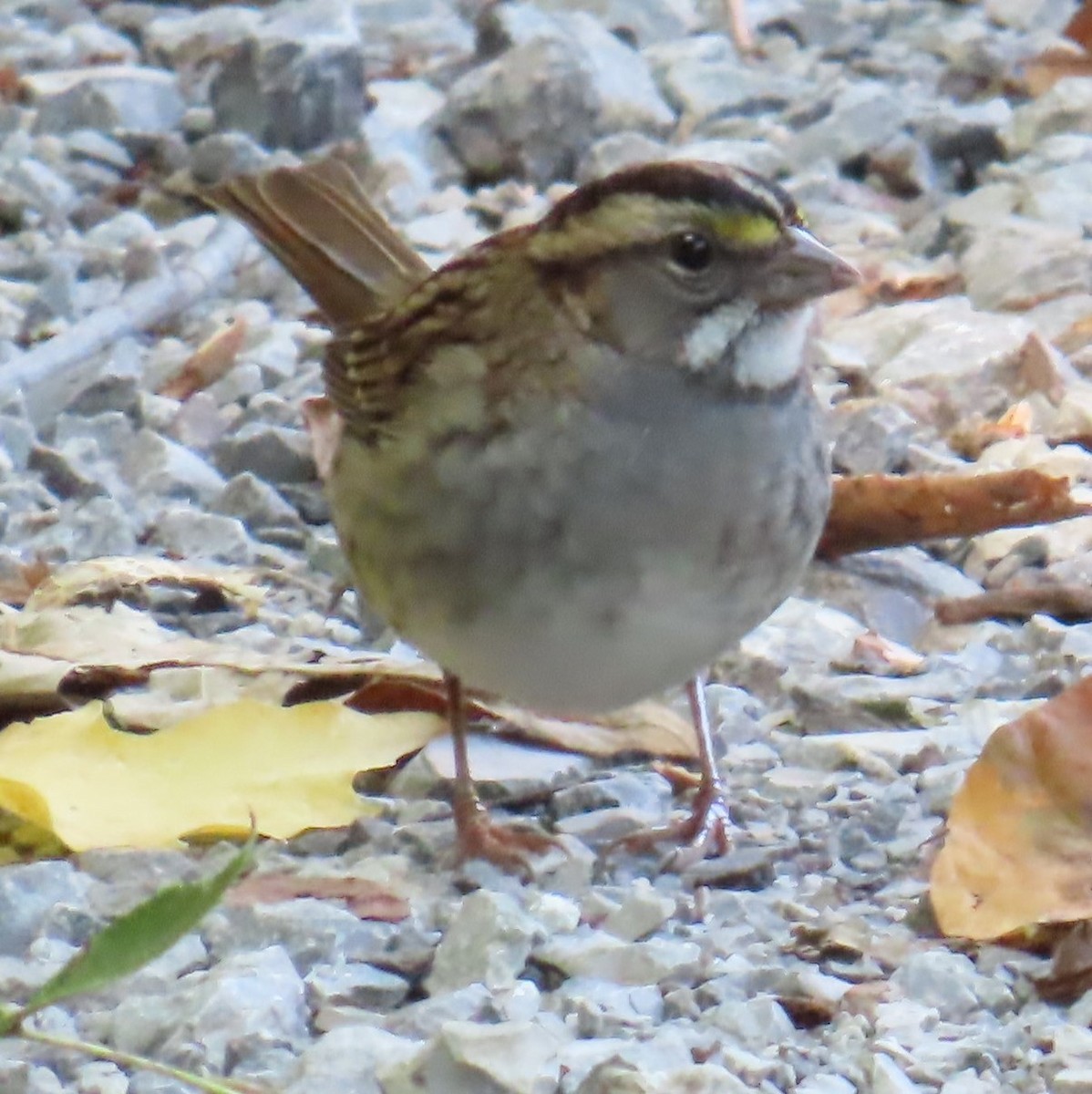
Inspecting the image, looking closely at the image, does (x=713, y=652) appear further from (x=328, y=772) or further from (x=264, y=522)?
(x=264, y=522)

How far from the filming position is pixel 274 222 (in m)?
3.32

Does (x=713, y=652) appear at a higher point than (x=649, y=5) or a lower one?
higher

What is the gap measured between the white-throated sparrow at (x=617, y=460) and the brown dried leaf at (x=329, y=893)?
0.15 m

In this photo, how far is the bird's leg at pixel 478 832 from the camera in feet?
7.99

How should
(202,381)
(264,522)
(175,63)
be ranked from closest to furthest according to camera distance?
(264,522)
(202,381)
(175,63)

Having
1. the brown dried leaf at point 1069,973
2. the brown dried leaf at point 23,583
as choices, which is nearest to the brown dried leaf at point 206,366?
the brown dried leaf at point 23,583

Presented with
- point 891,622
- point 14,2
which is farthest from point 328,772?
point 14,2

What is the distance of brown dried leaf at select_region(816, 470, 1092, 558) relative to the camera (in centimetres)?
313

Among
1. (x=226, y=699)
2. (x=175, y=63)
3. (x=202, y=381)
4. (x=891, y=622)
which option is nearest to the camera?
(x=226, y=699)

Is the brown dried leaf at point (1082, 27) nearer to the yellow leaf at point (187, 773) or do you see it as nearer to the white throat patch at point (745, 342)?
the white throat patch at point (745, 342)

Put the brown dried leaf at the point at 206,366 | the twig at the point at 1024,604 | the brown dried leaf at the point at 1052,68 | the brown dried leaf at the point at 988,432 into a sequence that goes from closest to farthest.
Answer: the twig at the point at 1024,604
the brown dried leaf at the point at 988,432
the brown dried leaf at the point at 206,366
the brown dried leaf at the point at 1052,68

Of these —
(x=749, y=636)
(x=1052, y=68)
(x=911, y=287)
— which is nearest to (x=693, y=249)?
(x=749, y=636)

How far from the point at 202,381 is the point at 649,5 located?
5.52 ft

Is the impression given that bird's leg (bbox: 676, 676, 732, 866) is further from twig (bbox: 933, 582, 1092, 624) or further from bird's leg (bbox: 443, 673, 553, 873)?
twig (bbox: 933, 582, 1092, 624)
